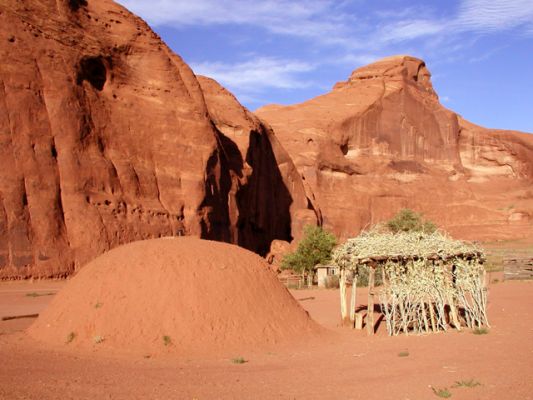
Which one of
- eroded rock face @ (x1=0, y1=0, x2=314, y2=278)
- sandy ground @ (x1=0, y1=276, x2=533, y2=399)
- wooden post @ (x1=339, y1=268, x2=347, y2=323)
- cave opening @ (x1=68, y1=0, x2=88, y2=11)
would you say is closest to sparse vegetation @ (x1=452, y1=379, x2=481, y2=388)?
sandy ground @ (x1=0, y1=276, x2=533, y2=399)

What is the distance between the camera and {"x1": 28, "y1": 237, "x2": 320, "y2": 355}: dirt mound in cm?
1069

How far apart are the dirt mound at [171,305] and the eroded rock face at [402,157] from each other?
4769 centimetres

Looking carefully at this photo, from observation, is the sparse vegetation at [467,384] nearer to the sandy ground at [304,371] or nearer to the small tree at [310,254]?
the sandy ground at [304,371]

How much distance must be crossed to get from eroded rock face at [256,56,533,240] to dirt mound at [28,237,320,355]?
156 ft

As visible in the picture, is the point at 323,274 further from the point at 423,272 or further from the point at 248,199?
the point at 423,272

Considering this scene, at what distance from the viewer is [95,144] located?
3094 centimetres

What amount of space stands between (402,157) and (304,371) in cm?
6216

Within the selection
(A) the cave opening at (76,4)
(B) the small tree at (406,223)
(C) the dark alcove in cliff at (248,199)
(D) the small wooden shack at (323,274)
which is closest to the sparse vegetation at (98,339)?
(D) the small wooden shack at (323,274)

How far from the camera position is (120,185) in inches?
1230

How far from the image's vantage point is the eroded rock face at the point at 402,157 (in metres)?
61.9

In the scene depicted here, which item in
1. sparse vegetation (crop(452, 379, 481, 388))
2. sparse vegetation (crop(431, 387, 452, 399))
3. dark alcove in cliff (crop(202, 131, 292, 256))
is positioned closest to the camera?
sparse vegetation (crop(431, 387, 452, 399))

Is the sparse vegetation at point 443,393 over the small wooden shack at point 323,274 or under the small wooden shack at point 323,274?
over

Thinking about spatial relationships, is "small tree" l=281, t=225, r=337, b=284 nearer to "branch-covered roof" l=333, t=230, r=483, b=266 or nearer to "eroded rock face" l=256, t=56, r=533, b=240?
"branch-covered roof" l=333, t=230, r=483, b=266

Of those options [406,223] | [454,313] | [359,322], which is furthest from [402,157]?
[454,313]
